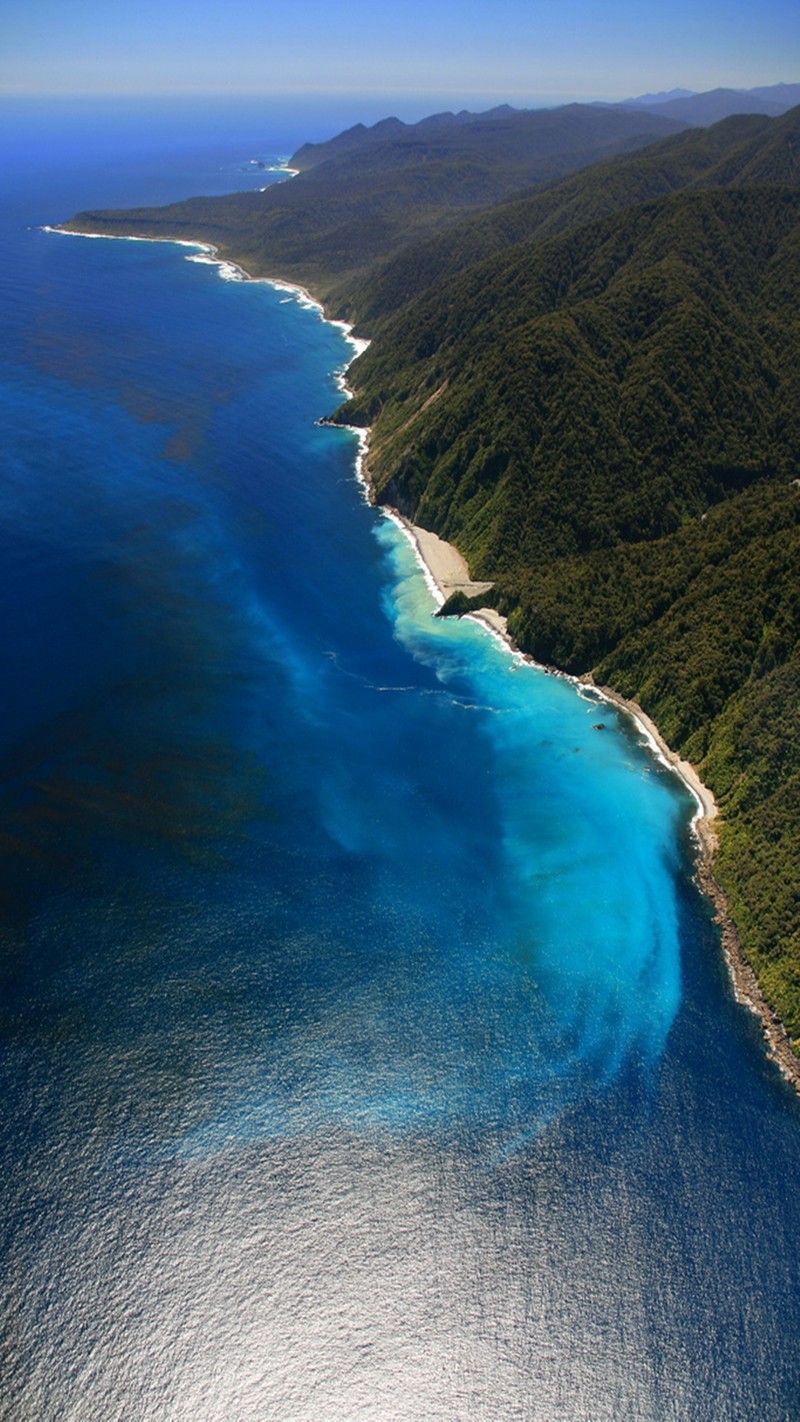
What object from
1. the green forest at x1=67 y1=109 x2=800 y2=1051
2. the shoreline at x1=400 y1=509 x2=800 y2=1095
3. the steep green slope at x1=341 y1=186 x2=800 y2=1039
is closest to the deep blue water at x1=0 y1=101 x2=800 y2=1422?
the shoreline at x1=400 y1=509 x2=800 y2=1095

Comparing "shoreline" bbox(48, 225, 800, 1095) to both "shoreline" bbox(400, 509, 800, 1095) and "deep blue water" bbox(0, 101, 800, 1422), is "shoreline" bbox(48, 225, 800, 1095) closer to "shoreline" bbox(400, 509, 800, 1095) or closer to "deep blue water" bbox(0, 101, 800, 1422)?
"shoreline" bbox(400, 509, 800, 1095)

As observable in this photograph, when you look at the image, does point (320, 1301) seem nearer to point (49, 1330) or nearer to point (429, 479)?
point (49, 1330)

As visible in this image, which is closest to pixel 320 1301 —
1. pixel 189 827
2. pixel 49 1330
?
pixel 49 1330

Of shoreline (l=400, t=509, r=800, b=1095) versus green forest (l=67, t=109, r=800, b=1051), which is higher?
green forest (l=67, t=109, r=800, b=1051)

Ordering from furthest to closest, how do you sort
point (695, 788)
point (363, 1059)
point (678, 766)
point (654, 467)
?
point (654, 467)
point (678, 766)
point (695, 788)
point (363, 1059)

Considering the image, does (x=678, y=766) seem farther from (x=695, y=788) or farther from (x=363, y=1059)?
(x=363, y=1059)

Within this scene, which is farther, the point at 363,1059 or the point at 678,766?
the point at 678,766

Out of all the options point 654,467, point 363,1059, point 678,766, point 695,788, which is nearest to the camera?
point 363,1059

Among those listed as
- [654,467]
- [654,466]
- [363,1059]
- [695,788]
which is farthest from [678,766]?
[654,466]
